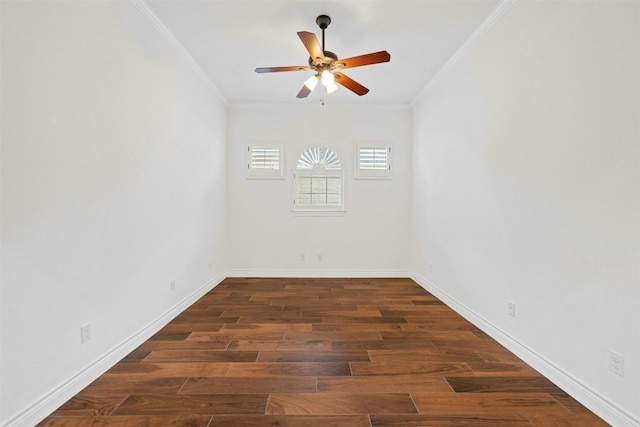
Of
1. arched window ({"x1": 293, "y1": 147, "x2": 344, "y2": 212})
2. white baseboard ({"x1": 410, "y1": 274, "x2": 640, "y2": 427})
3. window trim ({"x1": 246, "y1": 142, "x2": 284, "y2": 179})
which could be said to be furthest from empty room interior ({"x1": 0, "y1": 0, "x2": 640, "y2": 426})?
arched window ({"x1": 293, "y1": 147, "x2": 344, "y2": 212})

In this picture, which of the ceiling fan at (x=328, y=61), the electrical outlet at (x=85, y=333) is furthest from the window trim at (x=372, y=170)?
the electrical outlet at (x=85, y=333)

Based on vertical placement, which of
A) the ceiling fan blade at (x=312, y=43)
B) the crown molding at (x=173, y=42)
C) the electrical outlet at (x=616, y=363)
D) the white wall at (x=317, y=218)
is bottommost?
the electrical outlet at (x=616, y=363)

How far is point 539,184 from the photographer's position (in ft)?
6.68

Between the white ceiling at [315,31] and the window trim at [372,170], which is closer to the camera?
the white ceiling at [315,31]

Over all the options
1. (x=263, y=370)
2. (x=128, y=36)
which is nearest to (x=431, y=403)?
(x=263, y=370)

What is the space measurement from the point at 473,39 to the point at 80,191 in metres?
3.46

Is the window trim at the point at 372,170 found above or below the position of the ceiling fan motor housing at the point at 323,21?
below

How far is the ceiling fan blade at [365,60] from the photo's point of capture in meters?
2.32

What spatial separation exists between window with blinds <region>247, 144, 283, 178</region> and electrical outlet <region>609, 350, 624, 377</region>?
410cm

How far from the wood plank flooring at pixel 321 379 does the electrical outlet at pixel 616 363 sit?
0.93ft

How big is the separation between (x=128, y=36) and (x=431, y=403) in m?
3.27

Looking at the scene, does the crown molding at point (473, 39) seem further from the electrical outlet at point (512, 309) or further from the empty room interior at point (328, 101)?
the electrical outlet at point (512, 309)

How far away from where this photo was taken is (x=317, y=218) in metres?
4.79

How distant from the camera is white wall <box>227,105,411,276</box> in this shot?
15.6ft
